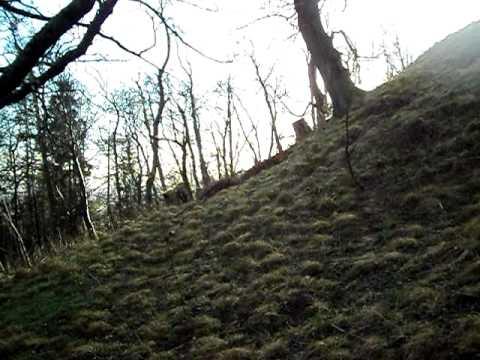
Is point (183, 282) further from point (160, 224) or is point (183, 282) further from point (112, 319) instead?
point (160, 224)

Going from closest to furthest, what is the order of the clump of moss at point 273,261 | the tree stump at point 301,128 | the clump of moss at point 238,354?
1. the clump of moss at point 238,354
2. the clump of moss at point 273,261
3. the tree stump at point 301,128

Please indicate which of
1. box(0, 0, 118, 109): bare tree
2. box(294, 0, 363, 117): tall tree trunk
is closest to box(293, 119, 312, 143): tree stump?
box(294, 0, 363, 117): tall tree trunk

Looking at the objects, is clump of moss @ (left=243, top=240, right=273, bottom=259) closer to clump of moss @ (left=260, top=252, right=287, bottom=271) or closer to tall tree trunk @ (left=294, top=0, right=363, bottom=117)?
clump of moss @ (left=260, top=252, right=287, bottom=271)

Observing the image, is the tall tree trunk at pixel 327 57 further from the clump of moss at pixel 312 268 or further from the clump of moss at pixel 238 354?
the clump of moss at pixel 238 354

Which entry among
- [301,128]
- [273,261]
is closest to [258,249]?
[273,261]

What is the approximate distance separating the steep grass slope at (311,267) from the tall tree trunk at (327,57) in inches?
43.6

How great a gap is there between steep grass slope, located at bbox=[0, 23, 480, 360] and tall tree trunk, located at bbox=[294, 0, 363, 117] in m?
1.11

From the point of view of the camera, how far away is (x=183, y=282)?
8.27m

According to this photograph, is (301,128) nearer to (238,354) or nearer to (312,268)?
(312,268)

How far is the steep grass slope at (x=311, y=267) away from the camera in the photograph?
5250 millimetres

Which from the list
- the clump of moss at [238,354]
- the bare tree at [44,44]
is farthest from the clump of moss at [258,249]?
the bare tree at [44,44]

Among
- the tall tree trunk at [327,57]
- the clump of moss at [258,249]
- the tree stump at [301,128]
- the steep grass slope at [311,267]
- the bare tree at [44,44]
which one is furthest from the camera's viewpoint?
the tree stump at [301,128]

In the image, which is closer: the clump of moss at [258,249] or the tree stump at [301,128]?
the clump of moss at [258,249]

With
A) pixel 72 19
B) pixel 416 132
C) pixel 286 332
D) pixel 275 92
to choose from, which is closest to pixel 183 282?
pixel 286 332
